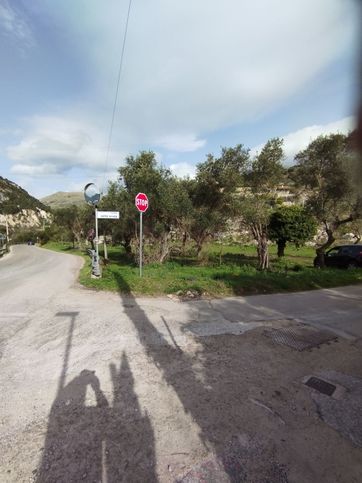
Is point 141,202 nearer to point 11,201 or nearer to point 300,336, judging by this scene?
point 300,336

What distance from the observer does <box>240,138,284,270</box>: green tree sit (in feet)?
42.1

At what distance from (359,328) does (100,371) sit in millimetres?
→ 5236

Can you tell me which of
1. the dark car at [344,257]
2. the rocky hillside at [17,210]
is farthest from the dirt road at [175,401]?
the rocky hillside at [17,210]

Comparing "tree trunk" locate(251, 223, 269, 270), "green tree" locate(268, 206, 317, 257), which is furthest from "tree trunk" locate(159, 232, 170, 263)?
"green tree" locate(268, 206, 317, 257)

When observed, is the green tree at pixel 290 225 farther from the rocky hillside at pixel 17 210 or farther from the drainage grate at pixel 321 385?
the rocky hillside at pixel 17 210

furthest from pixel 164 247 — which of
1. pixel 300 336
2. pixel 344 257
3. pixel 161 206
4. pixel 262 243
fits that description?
pixel 344 257

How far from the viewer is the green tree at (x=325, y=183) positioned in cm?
1274

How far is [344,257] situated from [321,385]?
14360 millimetres

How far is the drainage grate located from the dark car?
1343 centimetres

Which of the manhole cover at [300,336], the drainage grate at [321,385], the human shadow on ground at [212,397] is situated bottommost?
the drainage grate at [321,385]

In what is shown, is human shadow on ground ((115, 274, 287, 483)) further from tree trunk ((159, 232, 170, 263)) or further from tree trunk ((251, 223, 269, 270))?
tree trunk ((251, 223, 269, 270))

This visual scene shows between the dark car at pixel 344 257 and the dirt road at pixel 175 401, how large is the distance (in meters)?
10.9

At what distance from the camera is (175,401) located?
296cm

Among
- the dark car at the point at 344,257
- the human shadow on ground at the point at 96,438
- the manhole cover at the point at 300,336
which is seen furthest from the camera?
the dark car at the point at 344,257
